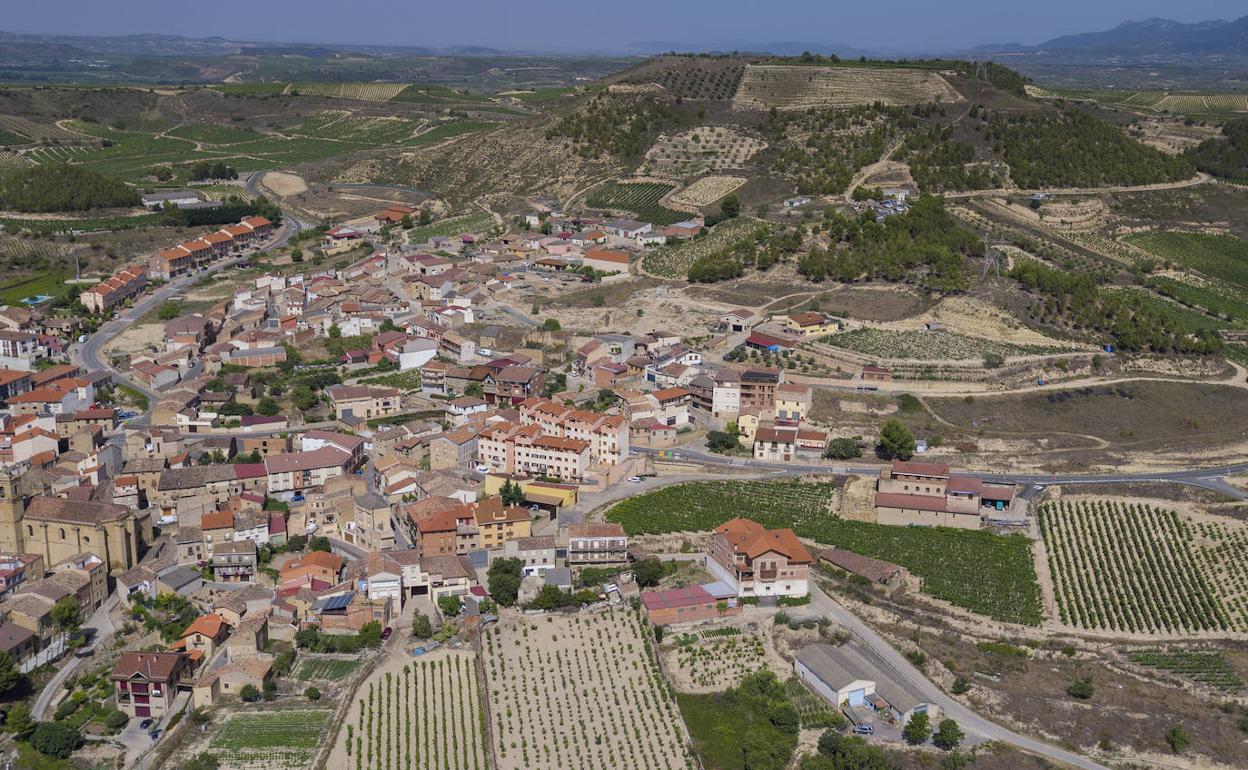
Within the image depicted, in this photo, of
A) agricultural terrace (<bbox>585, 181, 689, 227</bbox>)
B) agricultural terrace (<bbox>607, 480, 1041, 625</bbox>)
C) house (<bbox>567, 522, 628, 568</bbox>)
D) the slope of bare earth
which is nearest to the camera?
agricultural terrace (<bbox>607, 480, 1041, 625</bbox>)

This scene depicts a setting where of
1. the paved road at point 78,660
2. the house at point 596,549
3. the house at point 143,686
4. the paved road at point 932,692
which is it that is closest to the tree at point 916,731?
the paved road at point 932,692

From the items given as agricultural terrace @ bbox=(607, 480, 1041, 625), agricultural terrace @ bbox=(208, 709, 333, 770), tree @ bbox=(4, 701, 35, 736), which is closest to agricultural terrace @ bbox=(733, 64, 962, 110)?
agricultural terrace @ bbox=(607, 480, 1041, 625)

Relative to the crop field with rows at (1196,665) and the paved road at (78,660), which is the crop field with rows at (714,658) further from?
the paved road at (78,660)

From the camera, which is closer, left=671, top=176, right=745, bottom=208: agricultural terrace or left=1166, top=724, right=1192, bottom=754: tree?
left=1166, top=724, right=1192, bottom=754: tree

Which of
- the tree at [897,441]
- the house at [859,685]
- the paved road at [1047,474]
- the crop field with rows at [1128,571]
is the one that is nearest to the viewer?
the house at [859,685]

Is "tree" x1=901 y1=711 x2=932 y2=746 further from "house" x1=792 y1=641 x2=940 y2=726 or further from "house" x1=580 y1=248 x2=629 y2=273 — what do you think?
"house" x1=580 y1=248 x2=629 y2=273

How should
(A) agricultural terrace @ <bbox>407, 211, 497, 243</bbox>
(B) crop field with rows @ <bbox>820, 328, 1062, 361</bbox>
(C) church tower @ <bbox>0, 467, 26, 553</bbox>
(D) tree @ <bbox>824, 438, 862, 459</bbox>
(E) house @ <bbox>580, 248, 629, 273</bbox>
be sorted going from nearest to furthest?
1. (C) church tower @ <bbox>0, 467, 26, 553</bbox>
2. (D) tree @ <bbox>824, 438, 862, 459</bbox>
3. (B) crop field with rows @ <bbox>820, 328, 1062, 361</bbox>
4. (E) house @ <bbox>580, 248, 629, 273</bbox>
5. (A) agricultural terrace @ <bbox>407, 211, 497, 243</bbox>
